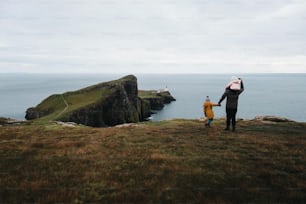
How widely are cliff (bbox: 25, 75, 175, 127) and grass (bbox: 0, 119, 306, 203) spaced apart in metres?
74.1

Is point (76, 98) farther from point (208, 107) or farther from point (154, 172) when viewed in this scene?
point (154, 172)

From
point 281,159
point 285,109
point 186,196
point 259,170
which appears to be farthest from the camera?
point 285,109

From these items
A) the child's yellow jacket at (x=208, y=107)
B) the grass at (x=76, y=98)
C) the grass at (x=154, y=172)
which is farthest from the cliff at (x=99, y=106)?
the grass at (x=154, y=172)

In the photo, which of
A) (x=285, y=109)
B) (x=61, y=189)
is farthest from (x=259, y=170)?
(x=285, y=109)

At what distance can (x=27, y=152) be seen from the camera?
14.1 meters

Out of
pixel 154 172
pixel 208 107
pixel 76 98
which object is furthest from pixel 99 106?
pixel 154 172

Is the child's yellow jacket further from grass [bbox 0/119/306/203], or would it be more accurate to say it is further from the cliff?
the cliff

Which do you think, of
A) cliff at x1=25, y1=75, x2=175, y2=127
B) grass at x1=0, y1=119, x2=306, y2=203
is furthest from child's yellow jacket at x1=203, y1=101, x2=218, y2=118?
cliff at x1=25, y1=75, x2=175, y2=127

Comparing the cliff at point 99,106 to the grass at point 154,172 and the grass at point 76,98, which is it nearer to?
the grass at point 76,98

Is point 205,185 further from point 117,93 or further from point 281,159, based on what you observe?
point 117,93

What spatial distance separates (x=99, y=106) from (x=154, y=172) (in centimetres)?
9532

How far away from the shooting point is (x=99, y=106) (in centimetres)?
10281

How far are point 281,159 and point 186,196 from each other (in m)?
7.16

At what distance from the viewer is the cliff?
9462 centimetres
